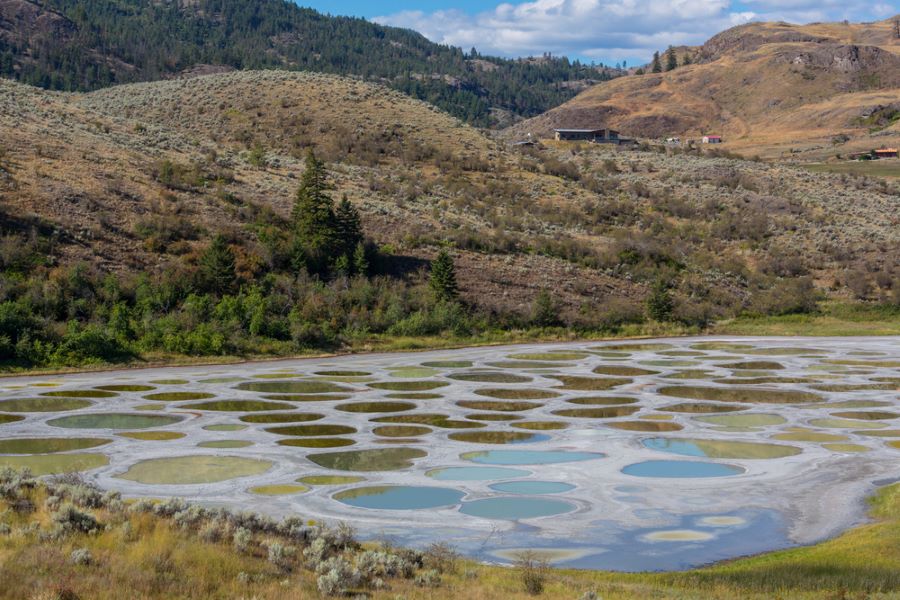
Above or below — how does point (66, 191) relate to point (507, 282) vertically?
above

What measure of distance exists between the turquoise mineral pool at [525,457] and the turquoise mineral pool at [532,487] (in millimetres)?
2104

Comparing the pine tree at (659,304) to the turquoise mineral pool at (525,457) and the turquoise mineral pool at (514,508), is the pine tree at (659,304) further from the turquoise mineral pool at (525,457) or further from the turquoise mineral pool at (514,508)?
the turquoise mineral pool at (514,508)

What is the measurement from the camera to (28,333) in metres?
38.5

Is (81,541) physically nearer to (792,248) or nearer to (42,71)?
(792,248)

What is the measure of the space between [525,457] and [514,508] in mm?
5044

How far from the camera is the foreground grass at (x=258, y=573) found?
10.7 meters

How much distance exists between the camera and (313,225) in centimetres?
5653

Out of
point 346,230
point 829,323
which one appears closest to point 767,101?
point 829,323

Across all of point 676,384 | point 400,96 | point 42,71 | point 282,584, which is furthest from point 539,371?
point 42,71

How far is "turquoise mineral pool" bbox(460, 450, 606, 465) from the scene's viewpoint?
23961 millimetres

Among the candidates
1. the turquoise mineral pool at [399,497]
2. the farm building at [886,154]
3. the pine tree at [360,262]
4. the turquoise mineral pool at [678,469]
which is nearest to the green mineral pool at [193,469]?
the turquoise mineral pool at [399,497]

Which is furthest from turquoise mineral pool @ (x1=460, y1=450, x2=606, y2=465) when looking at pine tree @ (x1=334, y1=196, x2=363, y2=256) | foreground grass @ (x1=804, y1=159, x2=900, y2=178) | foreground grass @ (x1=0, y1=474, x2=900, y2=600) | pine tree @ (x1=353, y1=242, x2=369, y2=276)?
foreground grass @ (x1=804, y1=159, x2=900, y2=178)

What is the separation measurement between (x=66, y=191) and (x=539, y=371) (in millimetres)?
31346

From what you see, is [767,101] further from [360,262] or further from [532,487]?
[532,487]
